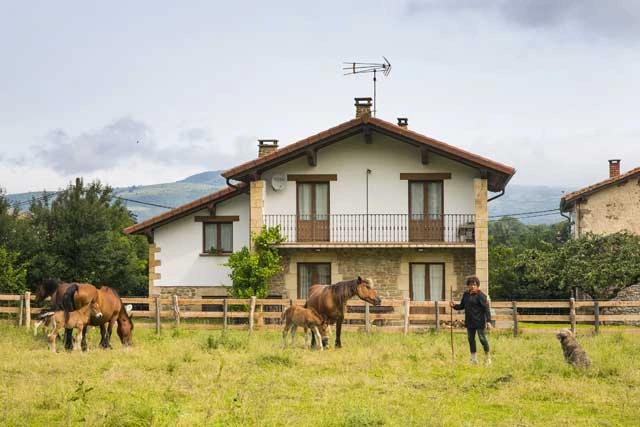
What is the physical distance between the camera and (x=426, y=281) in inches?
1101

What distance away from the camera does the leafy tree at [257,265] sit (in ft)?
89.6

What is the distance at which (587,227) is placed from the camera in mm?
34188

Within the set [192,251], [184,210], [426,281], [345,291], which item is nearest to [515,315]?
[426,281]

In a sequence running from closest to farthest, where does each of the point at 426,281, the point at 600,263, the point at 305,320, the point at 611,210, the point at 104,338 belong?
the point at 305,320 → the point at 104,338 → the point at 426,281 → the point at 600,263 → the point at 611,210

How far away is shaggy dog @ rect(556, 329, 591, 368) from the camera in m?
14.6

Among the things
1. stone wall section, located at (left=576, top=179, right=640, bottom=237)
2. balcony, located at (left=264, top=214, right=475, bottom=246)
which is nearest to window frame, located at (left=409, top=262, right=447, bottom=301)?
balcony, located at (left=264, top=214, right=475, bottom=246)

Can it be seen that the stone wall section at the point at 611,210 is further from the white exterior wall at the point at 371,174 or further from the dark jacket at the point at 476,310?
the dark jacket at the point at 476,310

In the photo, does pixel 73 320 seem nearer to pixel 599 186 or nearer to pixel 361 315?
pixel 361 315

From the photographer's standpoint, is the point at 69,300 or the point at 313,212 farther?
the point at 313,212

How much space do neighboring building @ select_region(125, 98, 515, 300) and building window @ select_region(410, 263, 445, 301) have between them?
0.10 ft

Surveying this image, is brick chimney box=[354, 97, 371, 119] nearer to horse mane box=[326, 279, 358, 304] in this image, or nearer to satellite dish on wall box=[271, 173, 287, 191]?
satellite dish on wall box=[271, 173, 287, 191]

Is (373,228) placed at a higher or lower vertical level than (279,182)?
lower

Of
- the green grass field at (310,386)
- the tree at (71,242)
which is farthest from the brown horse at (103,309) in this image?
the tree at (71,242)

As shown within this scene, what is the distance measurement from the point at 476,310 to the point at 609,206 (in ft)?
66.3
